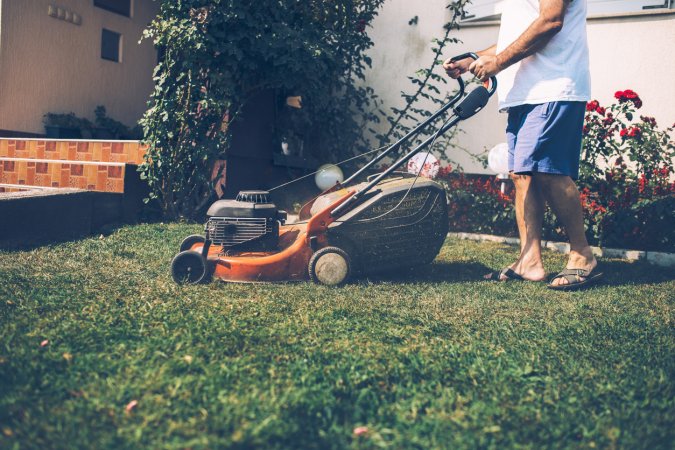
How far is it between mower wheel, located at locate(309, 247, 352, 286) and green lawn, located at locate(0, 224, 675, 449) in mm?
80

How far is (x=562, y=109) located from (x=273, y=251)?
62.5 inches

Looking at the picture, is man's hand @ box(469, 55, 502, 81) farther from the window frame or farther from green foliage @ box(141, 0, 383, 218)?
the window frame

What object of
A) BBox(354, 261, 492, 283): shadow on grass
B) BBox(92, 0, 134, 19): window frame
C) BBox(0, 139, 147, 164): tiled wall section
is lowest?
BBox(354, 261, 492, 283): shadow on grass

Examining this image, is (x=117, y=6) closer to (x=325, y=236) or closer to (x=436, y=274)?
(x=325, y=236)

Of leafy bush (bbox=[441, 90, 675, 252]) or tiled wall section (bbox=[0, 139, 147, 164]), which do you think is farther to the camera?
tiled wall section (bbox=[0, 139, 147, 164])

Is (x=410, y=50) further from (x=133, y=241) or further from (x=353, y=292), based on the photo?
(x=353, y=292)

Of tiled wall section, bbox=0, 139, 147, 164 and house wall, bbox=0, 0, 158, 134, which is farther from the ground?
house wall, bbox=0, 0, 158, 134

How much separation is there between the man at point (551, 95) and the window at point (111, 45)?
18.0 feet

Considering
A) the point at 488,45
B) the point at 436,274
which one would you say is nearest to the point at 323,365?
the point at 436,274

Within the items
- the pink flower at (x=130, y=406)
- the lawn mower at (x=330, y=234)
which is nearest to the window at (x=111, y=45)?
the lawn mower at (x=330, y=234)

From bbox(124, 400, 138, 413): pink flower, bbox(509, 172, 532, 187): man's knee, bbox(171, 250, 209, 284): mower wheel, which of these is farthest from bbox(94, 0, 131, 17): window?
bbox(124, 400, 138, 413): pink flower

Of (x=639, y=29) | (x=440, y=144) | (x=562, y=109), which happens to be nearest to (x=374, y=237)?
(x=562, y=109)

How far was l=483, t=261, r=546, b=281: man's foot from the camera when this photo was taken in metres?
3.37

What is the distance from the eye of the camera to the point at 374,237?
10.2 ft
